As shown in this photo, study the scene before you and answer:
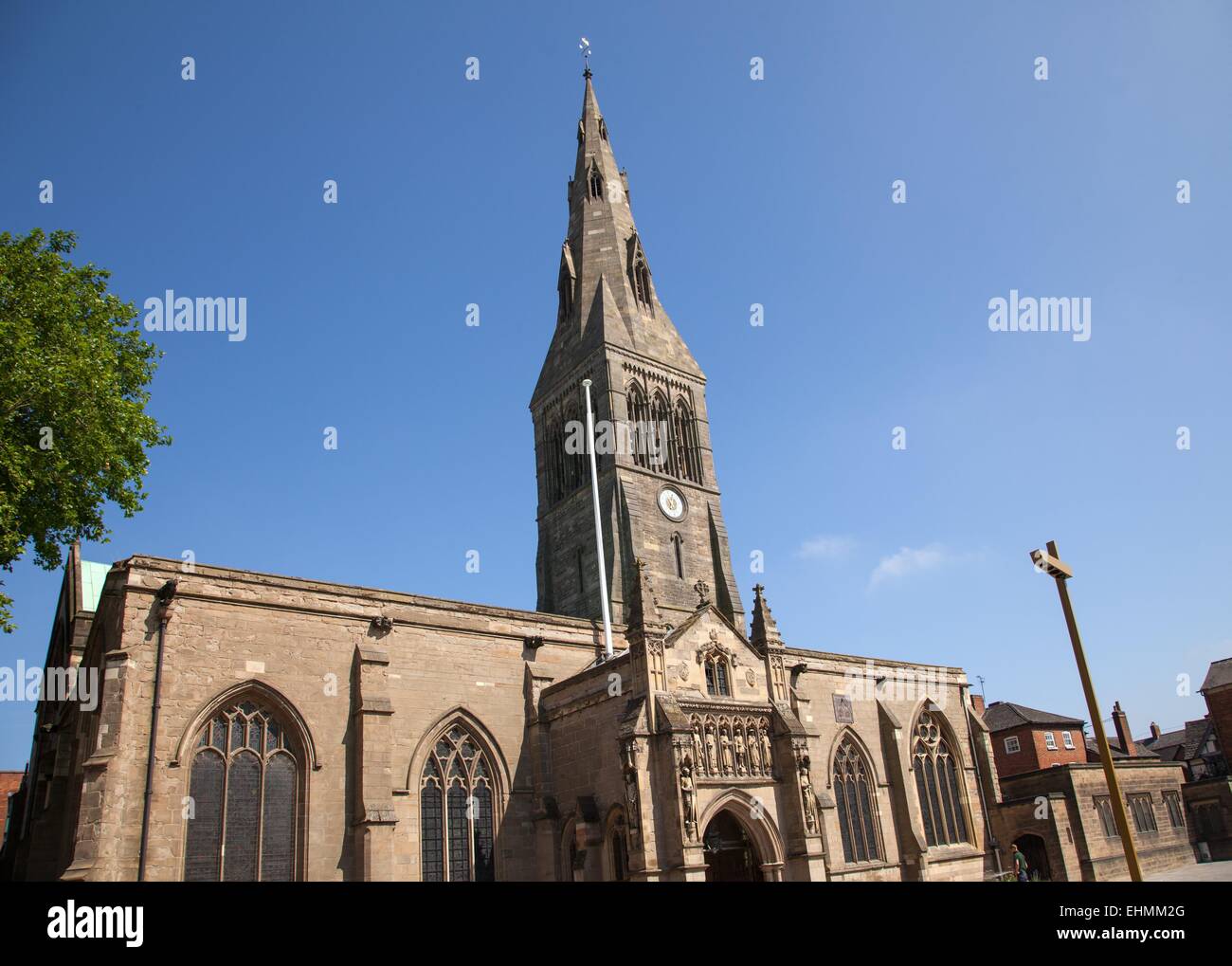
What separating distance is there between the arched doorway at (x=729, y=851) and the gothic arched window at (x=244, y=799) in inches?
451

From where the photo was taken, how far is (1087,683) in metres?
13.9

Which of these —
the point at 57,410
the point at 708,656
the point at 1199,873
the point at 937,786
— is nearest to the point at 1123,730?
the point at 1199,873

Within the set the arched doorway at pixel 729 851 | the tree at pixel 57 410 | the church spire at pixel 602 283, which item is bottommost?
the arched doorway at pixel 729 851

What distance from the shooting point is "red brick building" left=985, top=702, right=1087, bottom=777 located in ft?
167

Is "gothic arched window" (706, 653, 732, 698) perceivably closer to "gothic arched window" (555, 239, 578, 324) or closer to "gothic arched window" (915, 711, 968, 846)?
"gothic arched window" (915, 711, 968, 846)

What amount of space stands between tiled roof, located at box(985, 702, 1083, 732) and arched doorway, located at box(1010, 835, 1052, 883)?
12649 mm

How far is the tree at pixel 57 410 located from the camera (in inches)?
750

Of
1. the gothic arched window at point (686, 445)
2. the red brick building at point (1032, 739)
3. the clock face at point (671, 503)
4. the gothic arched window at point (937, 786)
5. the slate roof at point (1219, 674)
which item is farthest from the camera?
the slate roof at point (1219, 674)

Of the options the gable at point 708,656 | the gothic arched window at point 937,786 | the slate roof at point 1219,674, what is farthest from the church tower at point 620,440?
the slate roof at point 1219,674

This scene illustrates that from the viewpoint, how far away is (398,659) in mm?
25719

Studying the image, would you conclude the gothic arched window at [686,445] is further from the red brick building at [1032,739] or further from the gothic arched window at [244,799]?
the red brick building at [1032,739]

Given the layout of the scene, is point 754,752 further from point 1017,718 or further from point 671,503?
point 1017,718
